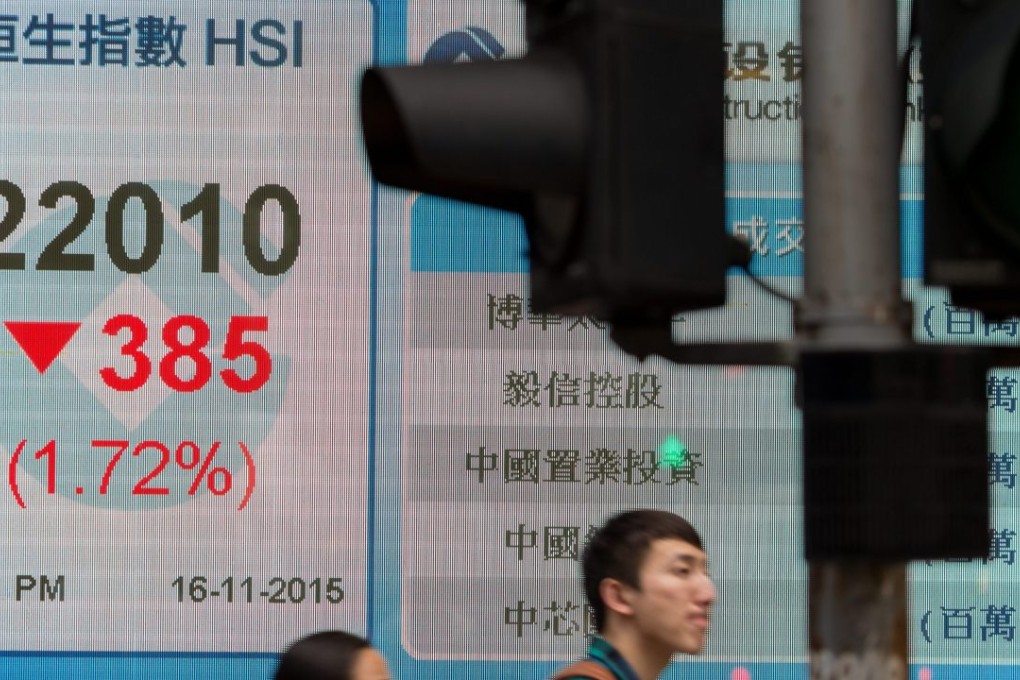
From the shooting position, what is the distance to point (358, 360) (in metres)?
4.98

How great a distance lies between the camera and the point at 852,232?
7.52 feet

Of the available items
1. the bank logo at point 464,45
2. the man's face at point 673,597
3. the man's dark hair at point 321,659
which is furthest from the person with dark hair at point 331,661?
the bank logo at point 464,45

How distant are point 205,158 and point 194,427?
0.76 metres

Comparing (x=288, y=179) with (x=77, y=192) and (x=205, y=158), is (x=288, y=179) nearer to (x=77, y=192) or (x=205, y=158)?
(x=205, y=158)

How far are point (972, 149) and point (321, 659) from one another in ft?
4.80

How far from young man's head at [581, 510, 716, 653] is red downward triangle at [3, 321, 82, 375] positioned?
7.55 feet

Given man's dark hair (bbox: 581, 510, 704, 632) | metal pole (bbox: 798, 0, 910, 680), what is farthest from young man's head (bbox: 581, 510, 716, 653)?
metal pole (bbox: 798, 0, 910, 680)

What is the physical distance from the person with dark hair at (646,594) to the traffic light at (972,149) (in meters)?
0.91

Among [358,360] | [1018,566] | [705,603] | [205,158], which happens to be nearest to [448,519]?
[358,360]

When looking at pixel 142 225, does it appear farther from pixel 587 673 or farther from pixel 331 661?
pixel 587 673

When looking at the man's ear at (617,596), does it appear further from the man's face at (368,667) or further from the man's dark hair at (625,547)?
the man's face at (368,667)

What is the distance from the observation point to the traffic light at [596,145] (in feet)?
7.45

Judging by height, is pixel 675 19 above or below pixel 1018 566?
above

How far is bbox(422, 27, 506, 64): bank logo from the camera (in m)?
5.05
